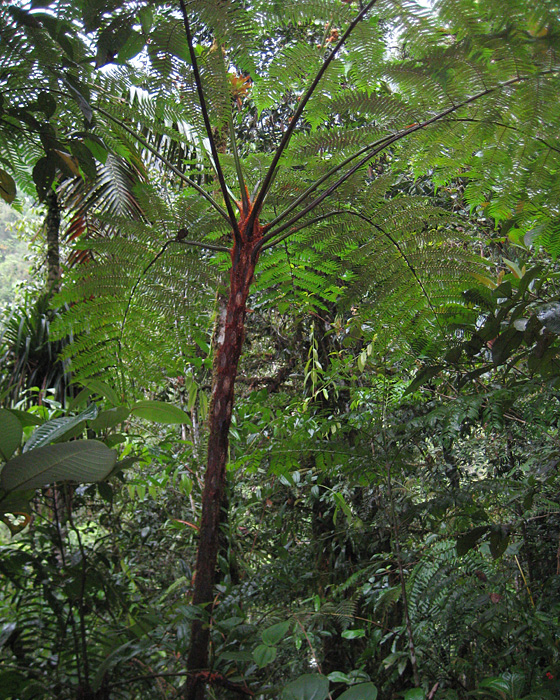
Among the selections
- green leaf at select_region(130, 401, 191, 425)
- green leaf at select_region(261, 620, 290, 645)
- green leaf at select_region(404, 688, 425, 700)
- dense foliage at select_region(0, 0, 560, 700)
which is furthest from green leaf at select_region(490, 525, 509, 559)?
green leaf at select_region(130, 401, 191, 425)

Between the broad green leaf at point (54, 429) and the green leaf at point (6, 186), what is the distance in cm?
70

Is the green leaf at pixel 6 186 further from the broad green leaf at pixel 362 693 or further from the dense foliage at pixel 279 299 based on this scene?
A: the broad green leaf at pixel 362 693

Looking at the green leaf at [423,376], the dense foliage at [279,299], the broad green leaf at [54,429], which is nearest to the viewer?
the broad green leaf at [54,429]

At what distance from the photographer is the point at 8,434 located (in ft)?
2.57

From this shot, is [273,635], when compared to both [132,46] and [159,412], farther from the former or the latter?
[132,46]

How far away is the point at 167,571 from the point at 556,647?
1.91m

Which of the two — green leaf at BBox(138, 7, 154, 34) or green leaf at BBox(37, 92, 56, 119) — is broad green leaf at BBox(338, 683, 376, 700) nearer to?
green leaf at BBox(37, 92, 56, 119)

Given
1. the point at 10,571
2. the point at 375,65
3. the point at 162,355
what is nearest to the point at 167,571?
the point at 162,355

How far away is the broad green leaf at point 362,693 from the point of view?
2.43 ft

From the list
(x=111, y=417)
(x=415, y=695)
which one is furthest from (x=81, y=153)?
(x=415, y=695)

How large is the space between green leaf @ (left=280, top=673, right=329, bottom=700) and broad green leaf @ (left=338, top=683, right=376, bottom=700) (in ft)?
0.09

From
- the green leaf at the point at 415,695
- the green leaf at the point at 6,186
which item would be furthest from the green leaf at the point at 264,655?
the green leaf at the point at 6,186

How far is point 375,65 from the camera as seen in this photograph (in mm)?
1322

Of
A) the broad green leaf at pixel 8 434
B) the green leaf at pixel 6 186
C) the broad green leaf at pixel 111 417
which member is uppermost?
the green leaf at pixel 6 186
